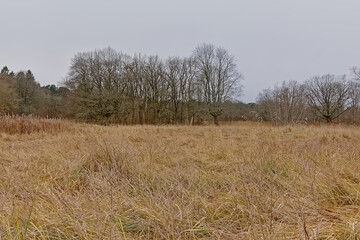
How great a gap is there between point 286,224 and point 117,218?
1.25 metres

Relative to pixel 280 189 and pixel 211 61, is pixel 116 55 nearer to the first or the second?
pixel 211 61

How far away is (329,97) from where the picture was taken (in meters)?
34.8

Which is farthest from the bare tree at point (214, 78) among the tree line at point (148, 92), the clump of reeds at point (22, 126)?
the clump of reeds at point (22, 126)

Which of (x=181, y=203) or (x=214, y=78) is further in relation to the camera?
(x=214, y=78)

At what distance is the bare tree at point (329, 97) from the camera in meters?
33.8

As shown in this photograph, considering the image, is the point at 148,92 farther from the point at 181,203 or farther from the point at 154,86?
the point at 181,203

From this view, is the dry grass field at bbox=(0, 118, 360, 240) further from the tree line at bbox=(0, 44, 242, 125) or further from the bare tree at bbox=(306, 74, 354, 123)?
the bare tree at bbox=(306, 74, 354, 123)

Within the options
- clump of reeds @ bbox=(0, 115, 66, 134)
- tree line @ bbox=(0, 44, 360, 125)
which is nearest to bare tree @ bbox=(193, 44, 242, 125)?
tree line @ bbox=(0, 44, 360, 125)

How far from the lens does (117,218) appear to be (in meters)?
1.57

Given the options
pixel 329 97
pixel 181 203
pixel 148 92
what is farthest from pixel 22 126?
pixel 329 97

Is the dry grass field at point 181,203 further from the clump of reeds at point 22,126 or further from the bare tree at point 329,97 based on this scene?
the bare tree at point 329,97

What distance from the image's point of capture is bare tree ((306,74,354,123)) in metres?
33.8

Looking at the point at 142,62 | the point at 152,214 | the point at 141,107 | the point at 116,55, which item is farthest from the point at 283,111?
the point at 116,55

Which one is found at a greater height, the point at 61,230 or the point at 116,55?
the point at 116,55
